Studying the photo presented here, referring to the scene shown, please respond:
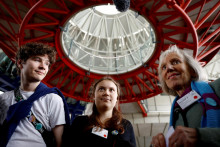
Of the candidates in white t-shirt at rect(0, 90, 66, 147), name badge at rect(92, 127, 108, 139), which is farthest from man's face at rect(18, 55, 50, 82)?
name badge at rect(92, 127, 108, 139)

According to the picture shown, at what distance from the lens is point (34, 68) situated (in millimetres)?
2643

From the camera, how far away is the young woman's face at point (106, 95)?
2.85 metres

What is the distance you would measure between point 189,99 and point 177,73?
0.52 m

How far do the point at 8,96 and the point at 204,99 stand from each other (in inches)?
113

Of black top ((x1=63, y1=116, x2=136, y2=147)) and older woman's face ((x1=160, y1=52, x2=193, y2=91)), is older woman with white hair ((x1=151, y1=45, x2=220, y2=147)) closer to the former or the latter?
older woman's face ((x1=160, y1=52, x2=193, y2=91))

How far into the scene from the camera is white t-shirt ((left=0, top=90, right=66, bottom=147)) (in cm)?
215

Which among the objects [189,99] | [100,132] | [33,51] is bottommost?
[100,132]

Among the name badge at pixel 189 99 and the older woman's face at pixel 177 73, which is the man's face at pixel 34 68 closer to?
the older woman's face at pixel 177 73

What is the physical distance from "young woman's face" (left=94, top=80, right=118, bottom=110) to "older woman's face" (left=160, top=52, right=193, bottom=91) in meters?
1.00

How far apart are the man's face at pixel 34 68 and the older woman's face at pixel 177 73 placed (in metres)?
2.06

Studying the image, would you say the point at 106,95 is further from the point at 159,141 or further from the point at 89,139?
the point at 159,141

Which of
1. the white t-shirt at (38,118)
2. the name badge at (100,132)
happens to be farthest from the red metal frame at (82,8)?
the name badge at (100,132)

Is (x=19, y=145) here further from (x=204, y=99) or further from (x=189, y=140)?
(x=204, y=99)

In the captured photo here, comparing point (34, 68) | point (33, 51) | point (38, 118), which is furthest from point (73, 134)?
point (33, 51)
